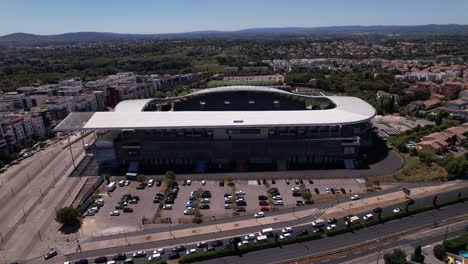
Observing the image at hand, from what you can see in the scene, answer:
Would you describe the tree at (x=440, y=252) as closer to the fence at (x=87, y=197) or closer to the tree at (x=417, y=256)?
the tree at (x=417, y=256)

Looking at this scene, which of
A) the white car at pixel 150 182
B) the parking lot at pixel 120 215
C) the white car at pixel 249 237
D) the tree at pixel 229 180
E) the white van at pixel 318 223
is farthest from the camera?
the white car at pixel 150 182

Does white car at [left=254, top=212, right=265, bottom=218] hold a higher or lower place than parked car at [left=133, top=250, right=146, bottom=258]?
lower

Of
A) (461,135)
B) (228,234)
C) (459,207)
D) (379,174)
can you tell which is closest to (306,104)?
(379,174)

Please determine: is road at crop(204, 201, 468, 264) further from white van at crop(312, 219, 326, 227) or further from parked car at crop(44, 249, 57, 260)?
parked car at crop(44, 249, 57, 260)

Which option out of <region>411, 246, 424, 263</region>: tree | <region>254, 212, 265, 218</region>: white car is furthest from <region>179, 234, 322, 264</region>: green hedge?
<region>411, 246, 424, 263</region>: tree

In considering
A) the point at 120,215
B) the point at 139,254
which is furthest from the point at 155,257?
the point at 120,215

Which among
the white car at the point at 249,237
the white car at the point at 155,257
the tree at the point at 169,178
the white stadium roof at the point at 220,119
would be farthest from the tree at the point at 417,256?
the tree at the point at 169,178

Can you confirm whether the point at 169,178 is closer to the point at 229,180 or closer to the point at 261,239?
the point at 229,180
